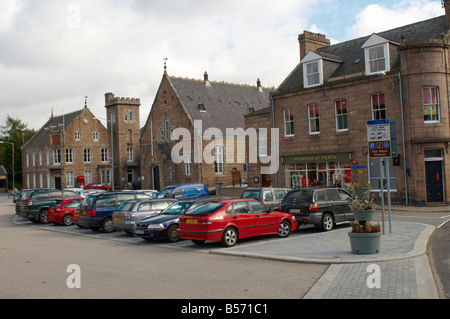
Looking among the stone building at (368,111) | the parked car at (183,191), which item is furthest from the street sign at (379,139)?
the parked car at (183,191)

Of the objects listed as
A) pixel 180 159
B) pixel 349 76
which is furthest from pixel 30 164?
pixel 349 76

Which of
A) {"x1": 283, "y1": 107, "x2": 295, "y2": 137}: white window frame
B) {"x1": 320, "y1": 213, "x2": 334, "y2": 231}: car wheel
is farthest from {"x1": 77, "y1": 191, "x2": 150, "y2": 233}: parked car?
{"x1": 283, "y1": 107, "x2": 295, "y2": 137}: white window frame

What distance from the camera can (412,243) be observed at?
500 inches

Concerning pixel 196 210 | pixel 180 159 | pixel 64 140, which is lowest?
pixel 196 210

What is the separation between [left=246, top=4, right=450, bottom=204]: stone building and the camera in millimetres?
26406

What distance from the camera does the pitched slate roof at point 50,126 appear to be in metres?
63.8

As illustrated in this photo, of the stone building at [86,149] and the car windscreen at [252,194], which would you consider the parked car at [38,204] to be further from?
the stone building at [86,149]

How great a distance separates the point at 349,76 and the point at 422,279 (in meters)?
23.6

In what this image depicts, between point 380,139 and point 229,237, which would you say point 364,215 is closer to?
point 380,139

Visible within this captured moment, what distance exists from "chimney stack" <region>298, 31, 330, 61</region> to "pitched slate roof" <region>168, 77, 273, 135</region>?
1374cm

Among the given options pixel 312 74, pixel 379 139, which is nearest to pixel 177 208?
pixel 379 139

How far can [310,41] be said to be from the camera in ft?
122
